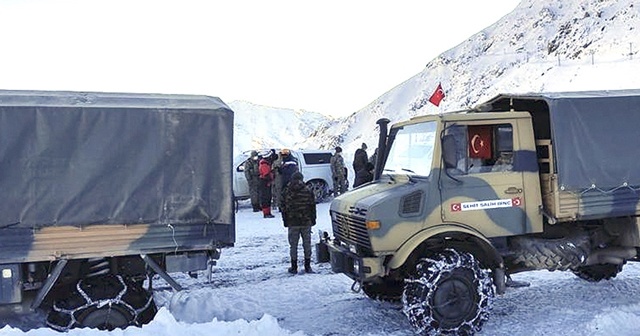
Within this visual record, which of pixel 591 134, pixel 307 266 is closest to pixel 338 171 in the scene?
pixel 307 266

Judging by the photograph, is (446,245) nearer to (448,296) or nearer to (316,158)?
(448,296)

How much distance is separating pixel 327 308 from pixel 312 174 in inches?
435

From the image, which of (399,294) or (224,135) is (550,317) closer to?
(399,294)

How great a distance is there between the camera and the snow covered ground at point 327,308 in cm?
606

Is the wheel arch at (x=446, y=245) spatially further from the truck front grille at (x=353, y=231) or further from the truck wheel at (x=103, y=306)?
the truck wheel at (x=103, y=306)

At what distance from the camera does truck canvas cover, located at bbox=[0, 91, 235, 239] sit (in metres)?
5.93

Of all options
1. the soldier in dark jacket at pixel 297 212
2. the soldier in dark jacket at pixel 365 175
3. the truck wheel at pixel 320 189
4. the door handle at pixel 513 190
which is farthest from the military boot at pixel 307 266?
the truck wheel at pixel 320 189

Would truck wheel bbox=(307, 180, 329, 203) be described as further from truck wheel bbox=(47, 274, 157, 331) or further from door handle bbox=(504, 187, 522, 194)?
truck wheel bbox=(47, 274, 157, 331)

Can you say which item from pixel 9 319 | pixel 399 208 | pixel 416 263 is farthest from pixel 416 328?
pixel 9 319

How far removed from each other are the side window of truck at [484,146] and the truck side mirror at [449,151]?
0.42 ft

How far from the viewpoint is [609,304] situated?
7.48 m

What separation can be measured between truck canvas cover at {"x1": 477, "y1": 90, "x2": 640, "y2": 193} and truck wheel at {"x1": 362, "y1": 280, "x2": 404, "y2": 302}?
232 centimetres

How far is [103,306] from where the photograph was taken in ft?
20.4

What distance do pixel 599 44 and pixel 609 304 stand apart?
43.4m
